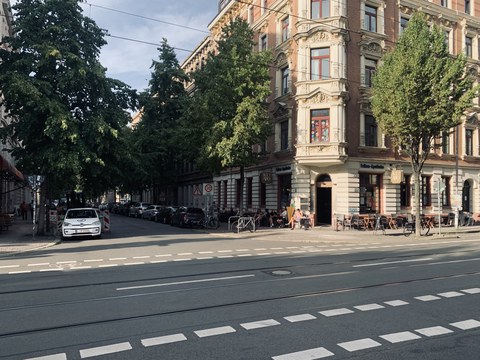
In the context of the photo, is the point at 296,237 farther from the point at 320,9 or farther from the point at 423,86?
the point at 320,9

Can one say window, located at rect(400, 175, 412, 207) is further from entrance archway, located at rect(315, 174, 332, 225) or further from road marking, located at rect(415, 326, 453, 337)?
road marking, located at rect(415, 326, 453, 337)

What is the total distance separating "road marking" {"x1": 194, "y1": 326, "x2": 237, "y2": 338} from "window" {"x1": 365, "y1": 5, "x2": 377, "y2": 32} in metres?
27.5

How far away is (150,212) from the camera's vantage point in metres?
40.1

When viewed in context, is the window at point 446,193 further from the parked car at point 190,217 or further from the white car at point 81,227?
the white car at point 81,227

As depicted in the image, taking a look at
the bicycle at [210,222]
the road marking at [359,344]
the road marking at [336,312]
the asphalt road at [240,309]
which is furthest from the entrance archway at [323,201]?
the road marking at [359,344]

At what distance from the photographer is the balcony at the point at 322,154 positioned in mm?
25938

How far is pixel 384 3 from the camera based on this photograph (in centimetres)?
2914

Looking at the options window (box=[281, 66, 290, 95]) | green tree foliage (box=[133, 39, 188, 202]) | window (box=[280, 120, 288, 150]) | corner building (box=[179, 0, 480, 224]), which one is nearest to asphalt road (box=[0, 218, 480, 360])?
corner building (box=[179, 0, 480, 224])

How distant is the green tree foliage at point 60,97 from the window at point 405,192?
19.3 meters

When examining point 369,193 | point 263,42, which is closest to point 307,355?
point 369,193

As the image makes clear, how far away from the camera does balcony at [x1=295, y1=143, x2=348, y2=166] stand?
85.1 feet

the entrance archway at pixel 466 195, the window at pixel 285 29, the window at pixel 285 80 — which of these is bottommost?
the entrance archway at pixel 466 195

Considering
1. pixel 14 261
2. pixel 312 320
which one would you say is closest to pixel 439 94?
pixel 312 320

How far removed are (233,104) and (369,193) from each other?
10766 mm
